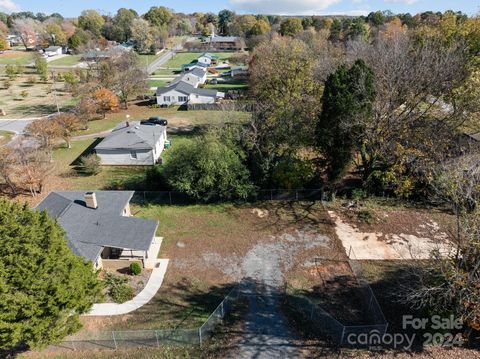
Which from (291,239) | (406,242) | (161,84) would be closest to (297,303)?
(291,239)

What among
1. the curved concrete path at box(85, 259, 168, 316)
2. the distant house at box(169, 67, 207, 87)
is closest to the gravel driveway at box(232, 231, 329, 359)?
the curved concrete path at box(85, 259, 168, 316)

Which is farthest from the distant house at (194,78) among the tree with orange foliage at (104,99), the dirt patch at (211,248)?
the dirt patch at (211,248)

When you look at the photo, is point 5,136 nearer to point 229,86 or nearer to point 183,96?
point 183,96

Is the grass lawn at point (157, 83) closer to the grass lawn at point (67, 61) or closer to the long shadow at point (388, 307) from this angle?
the grass lawn at point (67, 61)

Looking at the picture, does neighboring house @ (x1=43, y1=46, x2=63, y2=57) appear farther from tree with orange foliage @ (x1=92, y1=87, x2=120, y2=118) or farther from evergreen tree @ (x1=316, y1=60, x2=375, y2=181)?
evergreen tree @ (x1=316, y1=60, x2=375, y2=181)

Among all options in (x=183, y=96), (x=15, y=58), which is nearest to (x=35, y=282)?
(x=183, y=96)

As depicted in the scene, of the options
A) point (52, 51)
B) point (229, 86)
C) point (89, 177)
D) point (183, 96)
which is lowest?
point (89, 177)
